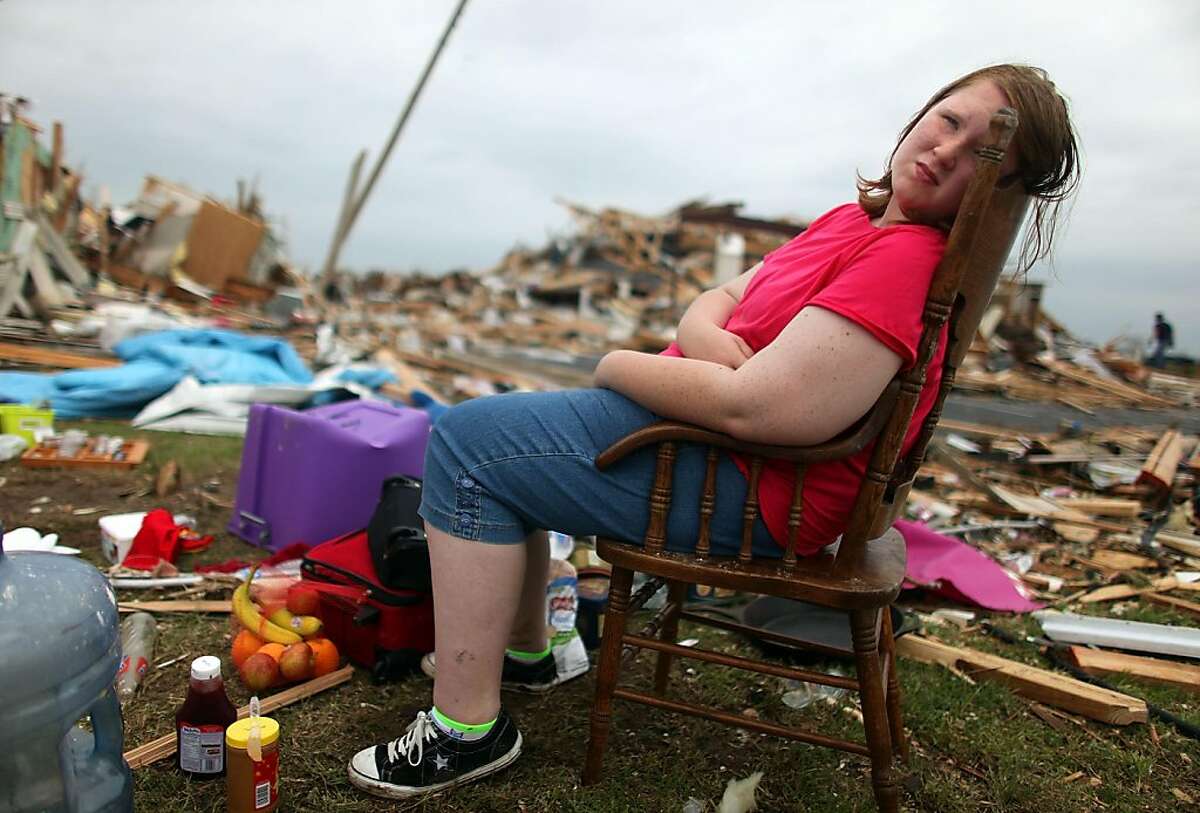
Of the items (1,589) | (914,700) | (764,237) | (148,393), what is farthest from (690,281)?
(1,589)

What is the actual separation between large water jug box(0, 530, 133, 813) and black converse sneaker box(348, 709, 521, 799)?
563mm

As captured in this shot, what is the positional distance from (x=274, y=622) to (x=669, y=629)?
1280 mm

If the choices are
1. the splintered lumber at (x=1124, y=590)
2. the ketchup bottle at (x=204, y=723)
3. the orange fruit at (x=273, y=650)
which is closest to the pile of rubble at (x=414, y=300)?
the splintered lumber at (x=1124, y=590)

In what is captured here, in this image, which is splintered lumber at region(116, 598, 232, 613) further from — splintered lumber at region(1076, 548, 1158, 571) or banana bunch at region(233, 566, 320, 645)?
splintered lumber at region(1076, 548, 1158, 571)

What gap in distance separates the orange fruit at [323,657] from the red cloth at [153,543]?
1138 mm

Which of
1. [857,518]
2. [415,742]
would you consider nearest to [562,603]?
[415,742]

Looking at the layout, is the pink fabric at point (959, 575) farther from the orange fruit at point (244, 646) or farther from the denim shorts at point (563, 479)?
the orange fruit at point (244, 646)

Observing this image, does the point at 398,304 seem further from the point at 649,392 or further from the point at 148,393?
the point at 649,392

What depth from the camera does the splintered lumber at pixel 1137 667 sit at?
2.85 metres

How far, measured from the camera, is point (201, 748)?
6.28 feet

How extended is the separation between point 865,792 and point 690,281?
714 inches

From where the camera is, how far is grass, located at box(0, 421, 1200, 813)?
1964mm

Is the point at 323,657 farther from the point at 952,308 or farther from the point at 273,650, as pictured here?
the point at 952,308

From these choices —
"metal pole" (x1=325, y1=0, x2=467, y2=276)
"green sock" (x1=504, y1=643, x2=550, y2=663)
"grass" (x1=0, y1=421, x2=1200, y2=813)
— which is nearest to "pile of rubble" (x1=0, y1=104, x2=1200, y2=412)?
"metal pole" (x1=325, y1=0, x2=467, y2=276)
